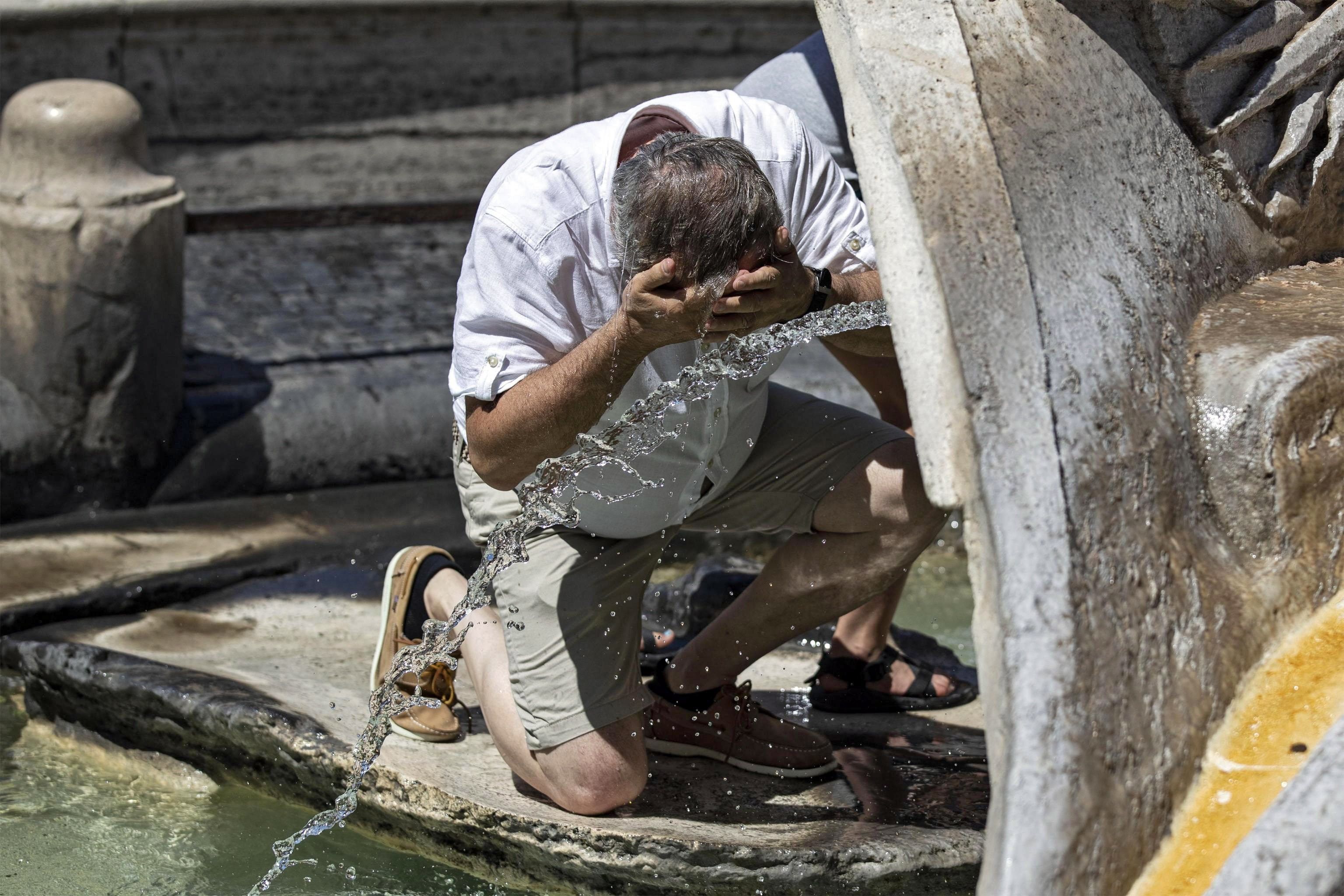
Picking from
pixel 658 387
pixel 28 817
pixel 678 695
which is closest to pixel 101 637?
pixel 28 817

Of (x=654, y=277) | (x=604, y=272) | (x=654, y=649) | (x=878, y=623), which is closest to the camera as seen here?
(x=654, y=277)

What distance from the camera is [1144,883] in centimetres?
163

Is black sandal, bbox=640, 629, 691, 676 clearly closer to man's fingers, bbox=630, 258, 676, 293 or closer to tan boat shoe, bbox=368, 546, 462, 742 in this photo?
tan boat shoe, bbox=368, 546, 462, 742

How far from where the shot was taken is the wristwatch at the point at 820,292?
2248mm

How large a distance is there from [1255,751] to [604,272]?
1126 millimetres

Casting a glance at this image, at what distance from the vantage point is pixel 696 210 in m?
2.10

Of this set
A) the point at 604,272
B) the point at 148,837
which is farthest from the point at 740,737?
the point at 148,837

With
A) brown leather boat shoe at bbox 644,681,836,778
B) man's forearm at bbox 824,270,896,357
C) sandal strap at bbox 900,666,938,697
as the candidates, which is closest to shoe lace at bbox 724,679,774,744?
brown leather boat shoe at bbox 644,681,836,778

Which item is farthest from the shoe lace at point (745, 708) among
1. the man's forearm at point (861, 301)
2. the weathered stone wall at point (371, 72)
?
the weathered stone wall at point (371, 72)

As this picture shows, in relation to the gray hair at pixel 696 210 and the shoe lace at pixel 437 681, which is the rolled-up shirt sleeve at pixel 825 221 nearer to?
the gray hair at pixel 696 210

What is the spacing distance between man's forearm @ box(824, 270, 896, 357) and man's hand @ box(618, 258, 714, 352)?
29 centimetres

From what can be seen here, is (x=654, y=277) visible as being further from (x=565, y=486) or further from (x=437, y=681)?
(x=437, y=681)

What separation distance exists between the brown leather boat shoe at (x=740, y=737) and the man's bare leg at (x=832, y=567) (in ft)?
0.15

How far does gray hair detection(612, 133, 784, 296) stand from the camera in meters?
2.09
